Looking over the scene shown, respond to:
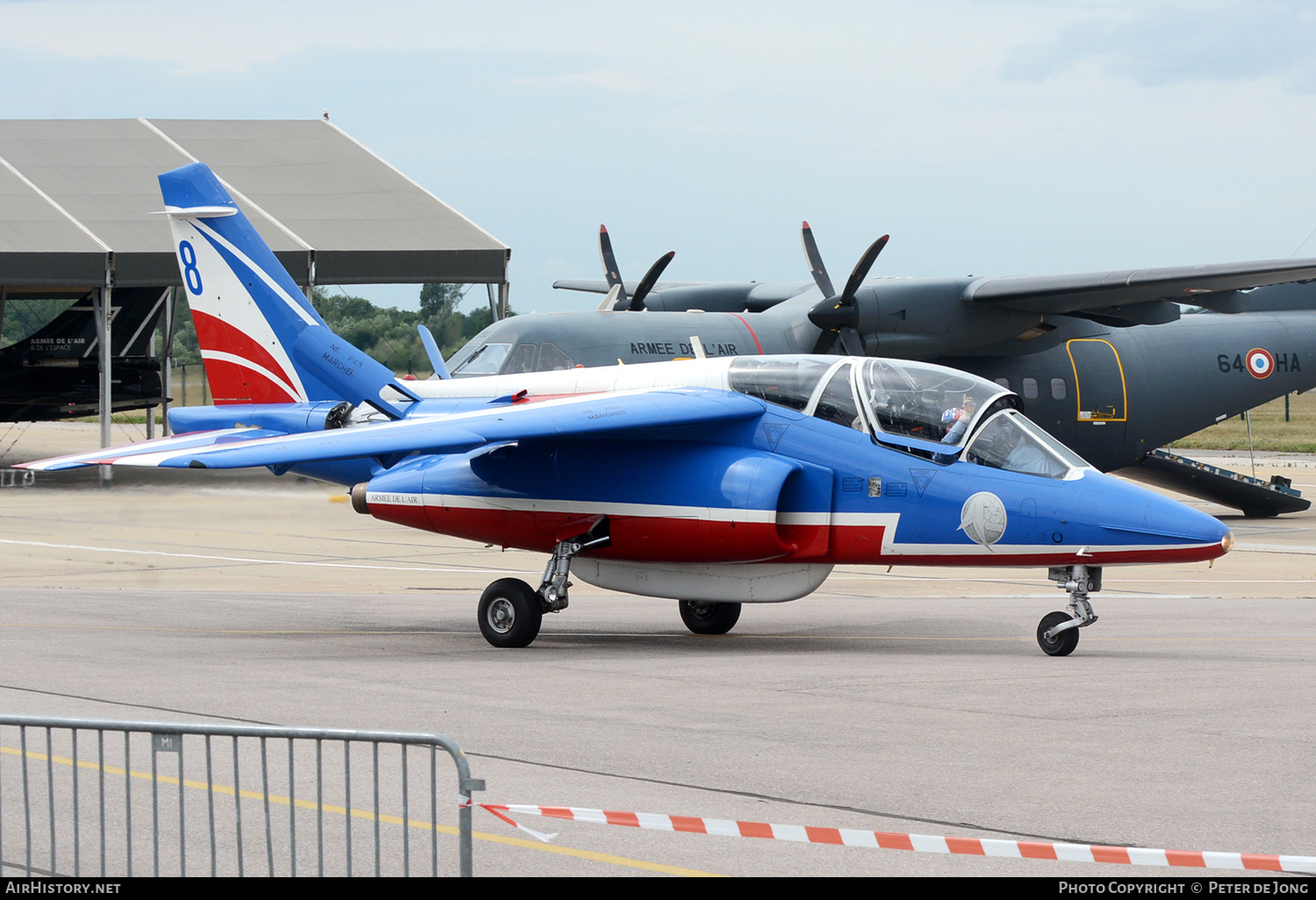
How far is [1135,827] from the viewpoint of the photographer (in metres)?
6.60

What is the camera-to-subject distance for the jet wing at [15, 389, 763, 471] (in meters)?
12.5

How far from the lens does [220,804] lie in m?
7.12

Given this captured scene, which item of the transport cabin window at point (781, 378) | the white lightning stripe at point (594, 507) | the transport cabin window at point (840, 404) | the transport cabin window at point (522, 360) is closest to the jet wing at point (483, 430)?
the transport cabin window at point (781, 378)

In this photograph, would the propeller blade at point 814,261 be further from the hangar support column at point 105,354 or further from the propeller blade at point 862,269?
the hangar support column at point 105,354

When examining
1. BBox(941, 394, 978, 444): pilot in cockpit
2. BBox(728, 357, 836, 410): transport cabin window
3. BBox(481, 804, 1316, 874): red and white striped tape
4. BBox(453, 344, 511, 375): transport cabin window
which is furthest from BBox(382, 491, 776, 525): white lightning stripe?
BBox(453, 344, 511, 375): transport cabin window

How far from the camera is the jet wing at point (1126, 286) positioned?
23.7 m

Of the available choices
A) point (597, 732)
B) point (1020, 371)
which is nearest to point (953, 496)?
point (597, 732)

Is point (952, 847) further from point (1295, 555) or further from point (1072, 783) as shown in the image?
point (1295, 555)

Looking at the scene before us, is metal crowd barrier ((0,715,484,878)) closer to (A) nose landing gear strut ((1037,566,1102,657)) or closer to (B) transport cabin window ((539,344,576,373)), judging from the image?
(A) nose landing gear strut ((1037,566,1102,657))

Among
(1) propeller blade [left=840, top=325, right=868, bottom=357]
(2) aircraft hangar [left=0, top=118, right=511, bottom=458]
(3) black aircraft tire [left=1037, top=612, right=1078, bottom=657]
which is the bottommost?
(3) black aircraft tire [left=1037, top=612, right=1078, bottom=657]

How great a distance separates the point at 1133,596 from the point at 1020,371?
10.3m

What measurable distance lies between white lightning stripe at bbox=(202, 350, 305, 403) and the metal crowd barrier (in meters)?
9.08

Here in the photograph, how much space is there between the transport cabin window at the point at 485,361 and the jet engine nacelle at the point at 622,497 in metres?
7.38

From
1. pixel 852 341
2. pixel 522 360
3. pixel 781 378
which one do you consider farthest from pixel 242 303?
pixel 852 341
